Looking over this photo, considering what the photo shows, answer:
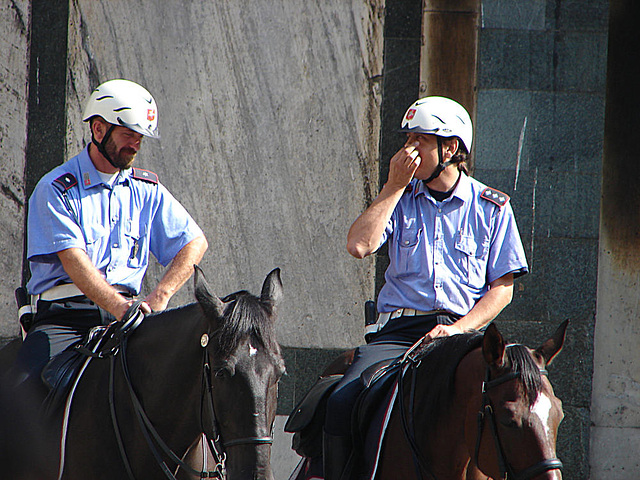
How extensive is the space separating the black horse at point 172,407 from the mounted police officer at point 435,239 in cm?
71

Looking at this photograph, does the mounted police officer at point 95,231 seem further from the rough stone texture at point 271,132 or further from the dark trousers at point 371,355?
the rough stone texture at point 271,132

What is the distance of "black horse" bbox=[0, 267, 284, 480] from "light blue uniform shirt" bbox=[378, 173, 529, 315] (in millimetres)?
750

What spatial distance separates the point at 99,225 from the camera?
3.88 m

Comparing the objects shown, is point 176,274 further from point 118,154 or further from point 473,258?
point 473,258

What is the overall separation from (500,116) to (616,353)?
2.14 metres

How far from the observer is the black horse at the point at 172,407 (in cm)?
283

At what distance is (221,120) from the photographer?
611cm

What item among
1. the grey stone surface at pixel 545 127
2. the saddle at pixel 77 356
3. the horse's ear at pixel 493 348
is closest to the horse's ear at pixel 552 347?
the horse's ear at pixel 493 348

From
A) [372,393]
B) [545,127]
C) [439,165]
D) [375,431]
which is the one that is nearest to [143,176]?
[439,165]

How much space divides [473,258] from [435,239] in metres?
0.21

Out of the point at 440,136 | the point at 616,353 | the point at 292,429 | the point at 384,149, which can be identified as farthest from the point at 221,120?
the point at 616,353

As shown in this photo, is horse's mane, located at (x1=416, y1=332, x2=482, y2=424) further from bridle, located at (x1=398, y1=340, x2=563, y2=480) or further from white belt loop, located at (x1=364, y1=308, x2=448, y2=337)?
white belt loop, located at (x1=364, y1=308, x2=448, y2=337)

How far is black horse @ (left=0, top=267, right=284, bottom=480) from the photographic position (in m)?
2.83

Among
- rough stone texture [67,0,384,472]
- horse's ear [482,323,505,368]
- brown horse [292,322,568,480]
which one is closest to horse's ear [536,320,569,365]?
brown horse [292,322,568,480]
